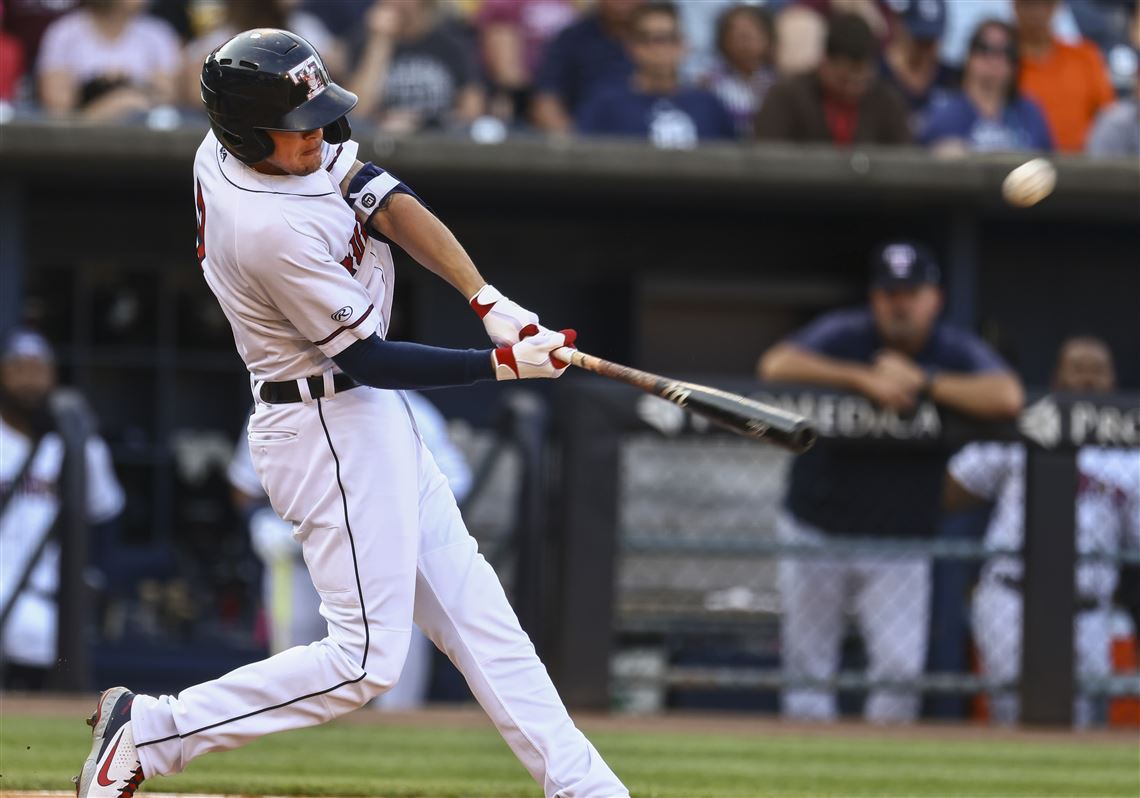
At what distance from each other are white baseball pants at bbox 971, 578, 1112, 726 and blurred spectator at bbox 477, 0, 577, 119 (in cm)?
355

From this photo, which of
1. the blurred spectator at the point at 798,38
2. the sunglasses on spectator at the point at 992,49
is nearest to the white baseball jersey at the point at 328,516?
the sunglasses on spectator at the point at 992,49

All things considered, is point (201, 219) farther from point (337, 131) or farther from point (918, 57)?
point (918, 57)

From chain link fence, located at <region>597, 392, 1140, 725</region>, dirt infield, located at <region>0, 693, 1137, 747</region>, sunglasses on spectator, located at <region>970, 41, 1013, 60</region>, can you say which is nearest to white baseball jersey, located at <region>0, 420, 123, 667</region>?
dirt infield, located at <region>0, 693, 1137, 747</region>

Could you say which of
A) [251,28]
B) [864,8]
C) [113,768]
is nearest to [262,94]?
[113,768]

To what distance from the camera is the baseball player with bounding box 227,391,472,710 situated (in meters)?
7.05

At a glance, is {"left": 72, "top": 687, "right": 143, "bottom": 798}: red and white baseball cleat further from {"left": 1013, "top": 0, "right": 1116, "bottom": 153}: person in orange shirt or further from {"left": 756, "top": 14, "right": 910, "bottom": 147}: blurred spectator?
{"left": 1013, "top": 0, "right": 1116, "bottom": 153}: person in orange shirt

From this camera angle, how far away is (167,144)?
7754mm

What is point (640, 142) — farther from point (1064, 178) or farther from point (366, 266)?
point (366, 266)

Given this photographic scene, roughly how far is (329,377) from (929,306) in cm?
357

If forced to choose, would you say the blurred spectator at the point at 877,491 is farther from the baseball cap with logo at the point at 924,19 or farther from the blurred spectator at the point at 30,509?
the blurred spectator at the point at 30,509

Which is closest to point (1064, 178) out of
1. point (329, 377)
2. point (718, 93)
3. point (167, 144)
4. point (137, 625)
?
point (718, 93)

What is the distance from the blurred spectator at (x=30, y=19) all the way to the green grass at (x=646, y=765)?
3797 mm

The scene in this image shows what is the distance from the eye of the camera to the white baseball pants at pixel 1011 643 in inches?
267

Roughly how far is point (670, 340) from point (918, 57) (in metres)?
1.98
